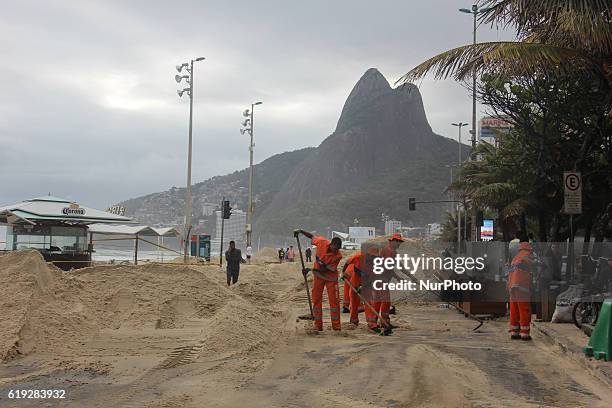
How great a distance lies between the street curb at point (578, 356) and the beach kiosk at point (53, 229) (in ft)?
59.1

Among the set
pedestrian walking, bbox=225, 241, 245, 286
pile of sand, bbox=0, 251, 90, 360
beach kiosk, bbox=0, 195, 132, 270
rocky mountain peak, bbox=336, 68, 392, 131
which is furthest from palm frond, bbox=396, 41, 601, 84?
rocky mountain peak, bbox=336, 68, 392, 131

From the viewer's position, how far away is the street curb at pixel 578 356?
815 cm

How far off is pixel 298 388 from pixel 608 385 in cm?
358

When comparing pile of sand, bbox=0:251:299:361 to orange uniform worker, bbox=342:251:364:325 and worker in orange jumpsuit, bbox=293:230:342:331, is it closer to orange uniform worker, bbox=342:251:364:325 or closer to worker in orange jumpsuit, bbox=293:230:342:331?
worker in orange jumpsuit, bbox=293:230:342:331

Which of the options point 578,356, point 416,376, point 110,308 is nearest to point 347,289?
point 110,308

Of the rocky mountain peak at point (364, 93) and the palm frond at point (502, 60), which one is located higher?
the rocky mountain peak at point (364, 93)

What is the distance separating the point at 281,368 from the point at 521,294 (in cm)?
522

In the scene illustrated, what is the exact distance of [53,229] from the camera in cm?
2652

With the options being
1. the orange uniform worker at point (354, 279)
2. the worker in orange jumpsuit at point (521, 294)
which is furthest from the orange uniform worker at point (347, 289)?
the worker in orange jumpsuit at point (521, 294)

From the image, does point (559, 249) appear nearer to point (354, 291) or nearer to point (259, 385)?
point (354, 291)

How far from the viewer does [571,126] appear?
55.5ft

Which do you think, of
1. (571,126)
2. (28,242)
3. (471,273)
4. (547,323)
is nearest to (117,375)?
(547,323)

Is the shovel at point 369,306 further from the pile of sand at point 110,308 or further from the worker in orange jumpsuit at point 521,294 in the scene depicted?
the worker in orange jumpsuit at point 521,294

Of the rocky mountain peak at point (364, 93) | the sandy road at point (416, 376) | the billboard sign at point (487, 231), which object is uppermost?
the rocky mountain peak at point (364, 93)
